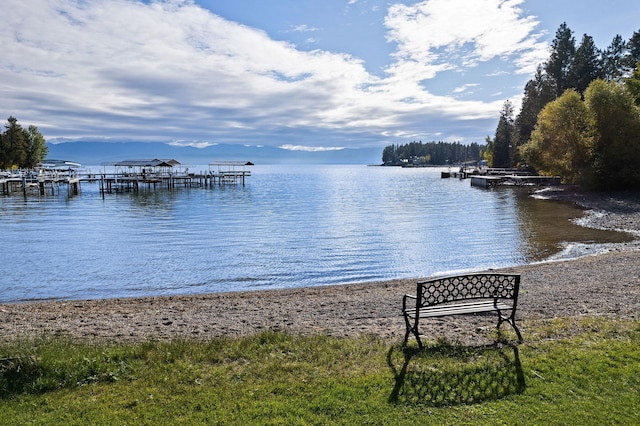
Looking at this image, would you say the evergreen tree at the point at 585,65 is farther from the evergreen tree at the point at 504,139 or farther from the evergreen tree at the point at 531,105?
the evergreen tree at the point at 504,139

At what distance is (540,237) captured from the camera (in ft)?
79.2

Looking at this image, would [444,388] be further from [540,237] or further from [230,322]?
[540,237]

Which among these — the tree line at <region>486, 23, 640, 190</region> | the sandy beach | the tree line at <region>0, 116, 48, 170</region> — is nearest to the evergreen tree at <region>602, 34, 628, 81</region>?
the tree line at <region>486, 23, 640, 190</region>

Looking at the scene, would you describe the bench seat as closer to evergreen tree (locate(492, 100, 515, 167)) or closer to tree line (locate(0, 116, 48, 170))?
tree line (locate(0, 116, 48, 170))

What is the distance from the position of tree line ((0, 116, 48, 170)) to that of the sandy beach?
90.1 meters

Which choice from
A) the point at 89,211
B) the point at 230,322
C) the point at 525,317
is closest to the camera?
the point at 525,317

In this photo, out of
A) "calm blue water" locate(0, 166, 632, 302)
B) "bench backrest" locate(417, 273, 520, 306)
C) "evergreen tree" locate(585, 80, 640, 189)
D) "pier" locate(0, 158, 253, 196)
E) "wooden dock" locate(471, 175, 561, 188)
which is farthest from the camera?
"pier" locate(0, 158, 253, 196)

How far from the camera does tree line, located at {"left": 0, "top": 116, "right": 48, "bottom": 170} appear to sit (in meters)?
84.6

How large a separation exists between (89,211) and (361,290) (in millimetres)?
38958

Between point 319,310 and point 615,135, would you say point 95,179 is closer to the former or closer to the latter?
point 615,135

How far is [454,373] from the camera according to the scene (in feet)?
17.7

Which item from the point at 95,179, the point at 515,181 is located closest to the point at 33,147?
the point at 95,179

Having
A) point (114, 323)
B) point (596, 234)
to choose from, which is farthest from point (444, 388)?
point (596, 234)

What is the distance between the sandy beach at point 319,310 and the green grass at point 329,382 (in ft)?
4.43
